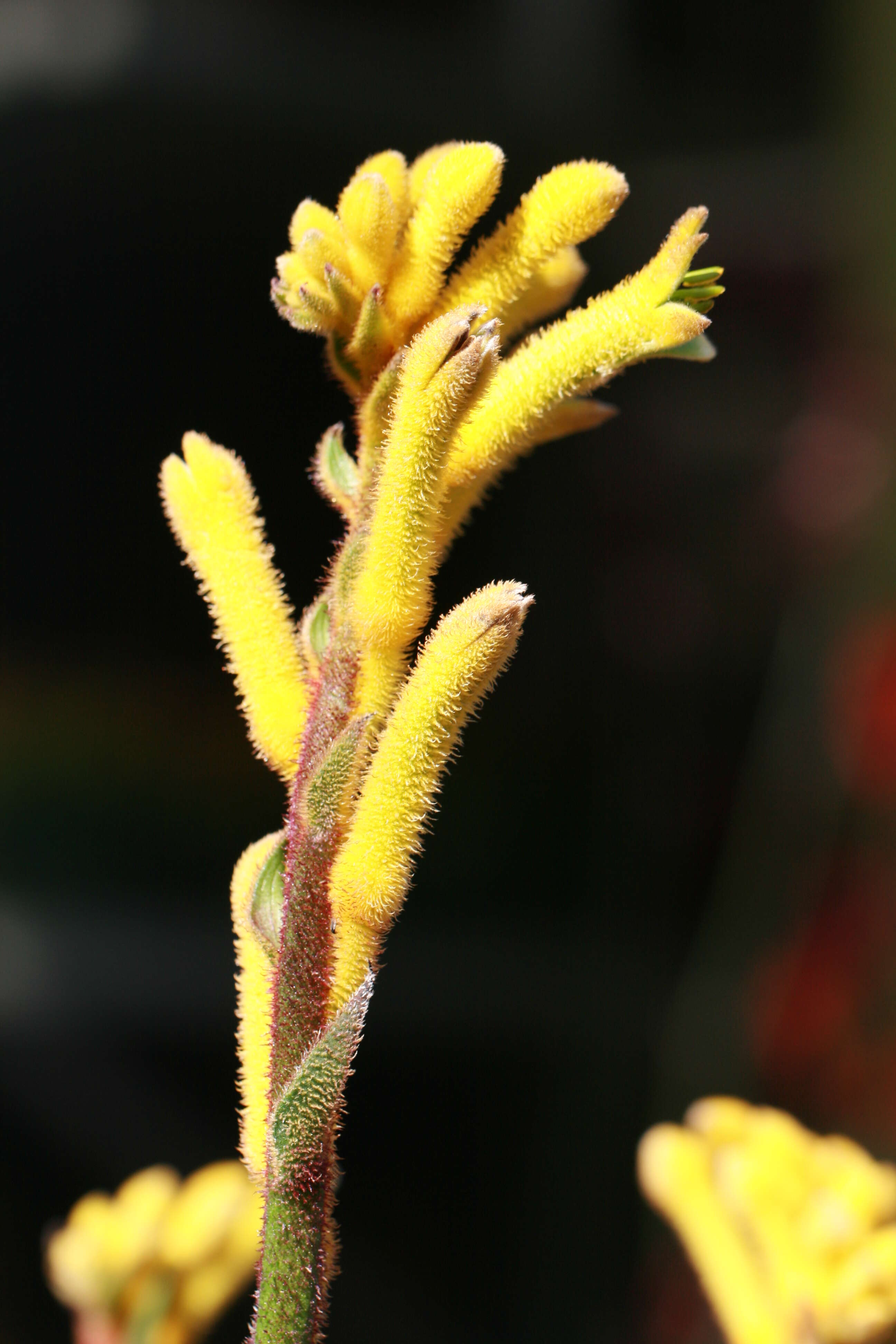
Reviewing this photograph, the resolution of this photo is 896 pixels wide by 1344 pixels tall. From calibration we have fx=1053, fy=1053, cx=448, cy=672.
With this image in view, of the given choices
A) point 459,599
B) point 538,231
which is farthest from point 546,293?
point 459,599

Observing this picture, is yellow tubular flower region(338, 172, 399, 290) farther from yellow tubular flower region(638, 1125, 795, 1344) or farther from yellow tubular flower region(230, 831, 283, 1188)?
yellow tubular flower region(638, 1125, 795, 1344)

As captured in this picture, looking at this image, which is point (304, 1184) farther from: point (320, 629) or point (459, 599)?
point (459, 599)

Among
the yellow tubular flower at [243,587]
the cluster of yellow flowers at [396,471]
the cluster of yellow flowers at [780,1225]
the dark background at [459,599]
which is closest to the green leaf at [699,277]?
the cluster of yellow flowers at [396,471]

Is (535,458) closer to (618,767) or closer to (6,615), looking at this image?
(618,767)

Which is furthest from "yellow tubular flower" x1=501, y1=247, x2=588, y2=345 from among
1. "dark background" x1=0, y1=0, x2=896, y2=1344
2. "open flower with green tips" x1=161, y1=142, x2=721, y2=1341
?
"dark background" x1=0, y1=0, x2=896, y2=1344

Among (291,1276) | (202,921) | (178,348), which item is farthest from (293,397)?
(291,1276)
